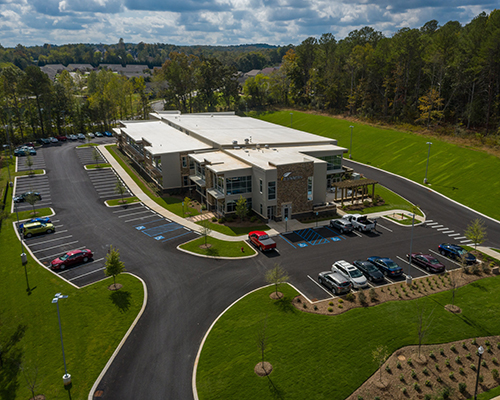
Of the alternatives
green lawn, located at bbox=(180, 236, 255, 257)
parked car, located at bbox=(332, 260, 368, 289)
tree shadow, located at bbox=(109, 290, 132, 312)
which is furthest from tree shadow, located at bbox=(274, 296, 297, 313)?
tree shadow, located at bbox=(109, 290, 132, 312)

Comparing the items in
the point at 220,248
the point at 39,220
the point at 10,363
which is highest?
the point at 39,220

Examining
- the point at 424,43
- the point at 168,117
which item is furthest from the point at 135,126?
the point at 424,43

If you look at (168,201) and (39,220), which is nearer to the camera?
(39,220)

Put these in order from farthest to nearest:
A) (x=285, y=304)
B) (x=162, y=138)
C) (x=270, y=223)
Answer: (x=162, y=138) → (x=270, y=223) → (x=285, y=304)

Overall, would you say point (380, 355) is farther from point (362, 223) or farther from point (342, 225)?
point (362, 223)

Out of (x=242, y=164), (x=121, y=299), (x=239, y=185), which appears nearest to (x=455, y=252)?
(x=239, y=185)

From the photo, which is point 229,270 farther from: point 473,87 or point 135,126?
point 473,87
